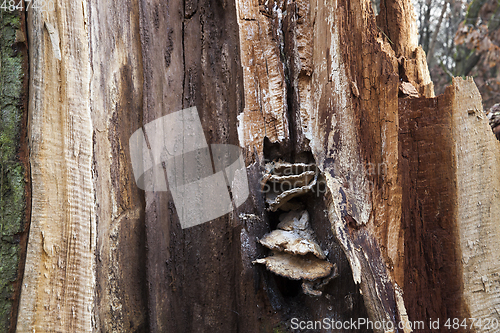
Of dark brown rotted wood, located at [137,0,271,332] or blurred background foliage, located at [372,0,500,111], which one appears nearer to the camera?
dark brown rotted wood, located at [137,0,271,332]

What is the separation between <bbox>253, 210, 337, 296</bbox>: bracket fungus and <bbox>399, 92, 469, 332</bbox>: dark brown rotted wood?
1.29 ft

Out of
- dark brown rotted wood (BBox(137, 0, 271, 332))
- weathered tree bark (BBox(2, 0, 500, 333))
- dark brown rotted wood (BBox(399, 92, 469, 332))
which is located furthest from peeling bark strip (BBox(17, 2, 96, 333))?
dark brown rotted wood (BBox(399, 92, 469, 332))

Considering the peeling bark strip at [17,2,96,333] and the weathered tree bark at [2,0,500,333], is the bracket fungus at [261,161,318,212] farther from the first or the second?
the peeling bark strip at [17,2,96,333]

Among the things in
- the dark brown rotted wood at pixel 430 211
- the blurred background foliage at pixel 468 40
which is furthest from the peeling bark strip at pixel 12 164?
the blurred background foliage at pixel 468 40

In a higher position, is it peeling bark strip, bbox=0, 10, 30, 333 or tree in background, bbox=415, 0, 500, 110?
tree in background, bbox=415, 0, 500, 110

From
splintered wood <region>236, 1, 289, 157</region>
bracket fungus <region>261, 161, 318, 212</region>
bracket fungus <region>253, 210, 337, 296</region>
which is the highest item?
splintered wood <region>236, 1, 289, 157</region>

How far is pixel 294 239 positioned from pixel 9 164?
1.20m

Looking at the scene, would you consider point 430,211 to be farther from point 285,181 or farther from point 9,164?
point 9,164

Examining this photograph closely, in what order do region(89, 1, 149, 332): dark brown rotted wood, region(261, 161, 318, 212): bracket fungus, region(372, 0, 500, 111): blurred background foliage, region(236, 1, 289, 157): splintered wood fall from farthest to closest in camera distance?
region(372, 0, 500, 111): blurred background foliage → region(236, 1, 289, 157): splintered wood → region(261, 161, 318, 212): bracket fungus → region(89, 1, 149, 332): dark brown rotted wood

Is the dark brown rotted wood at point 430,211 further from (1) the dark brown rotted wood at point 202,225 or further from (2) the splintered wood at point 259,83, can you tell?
(1) the dark brown rotted wood at point 202,225

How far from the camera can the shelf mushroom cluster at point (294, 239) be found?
1.35 m

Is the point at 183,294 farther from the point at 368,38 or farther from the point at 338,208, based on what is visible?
the point at 368,38

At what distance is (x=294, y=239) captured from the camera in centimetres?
144

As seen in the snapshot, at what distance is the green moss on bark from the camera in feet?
4.12
